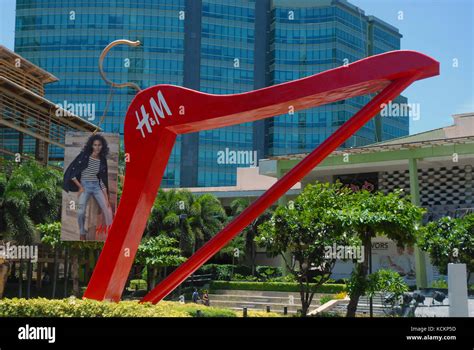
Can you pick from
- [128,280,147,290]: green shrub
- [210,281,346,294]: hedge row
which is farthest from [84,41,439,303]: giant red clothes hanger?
[128,280,147,290]: green shrub

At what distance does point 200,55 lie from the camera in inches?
2677

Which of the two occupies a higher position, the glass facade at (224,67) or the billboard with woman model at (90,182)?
the glass facade at (224,67)

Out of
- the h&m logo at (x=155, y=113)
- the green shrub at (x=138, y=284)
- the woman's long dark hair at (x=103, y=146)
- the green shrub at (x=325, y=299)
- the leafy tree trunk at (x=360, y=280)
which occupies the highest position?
the h&m logo at (x=155, y=113)

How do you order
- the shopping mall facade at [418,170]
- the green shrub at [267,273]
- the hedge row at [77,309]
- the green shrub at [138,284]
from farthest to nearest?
1. the green shrub at [138,284]
2. the green shrub at [267,273]
3. the shopping mall facade at [418,170]
4. the hedge row at [77,309]

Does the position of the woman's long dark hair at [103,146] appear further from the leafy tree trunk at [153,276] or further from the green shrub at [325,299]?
the leafy tree trunk at [153,276]

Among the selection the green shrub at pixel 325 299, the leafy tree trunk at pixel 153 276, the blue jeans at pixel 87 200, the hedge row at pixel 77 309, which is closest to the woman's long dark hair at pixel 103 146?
the blue jeans at pixel 87 200

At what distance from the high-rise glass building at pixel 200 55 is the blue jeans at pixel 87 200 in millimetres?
49279

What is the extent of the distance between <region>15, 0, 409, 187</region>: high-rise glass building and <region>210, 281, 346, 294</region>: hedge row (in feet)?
104

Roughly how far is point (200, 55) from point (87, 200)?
55421 mm

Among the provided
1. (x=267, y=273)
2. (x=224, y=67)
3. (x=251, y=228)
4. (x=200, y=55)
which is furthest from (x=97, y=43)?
(x=267, y=273)

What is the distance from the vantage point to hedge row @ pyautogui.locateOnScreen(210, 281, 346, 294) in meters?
29.1

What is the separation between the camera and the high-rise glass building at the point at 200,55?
65062 mm

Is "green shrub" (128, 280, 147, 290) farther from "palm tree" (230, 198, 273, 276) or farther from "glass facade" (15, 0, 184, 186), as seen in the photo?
"glass facade" (15, 0, 184, 186)
